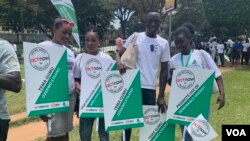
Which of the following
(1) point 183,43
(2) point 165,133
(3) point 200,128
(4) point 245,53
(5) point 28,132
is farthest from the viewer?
(4) point 245,53

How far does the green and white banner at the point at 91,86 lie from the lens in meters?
4.30

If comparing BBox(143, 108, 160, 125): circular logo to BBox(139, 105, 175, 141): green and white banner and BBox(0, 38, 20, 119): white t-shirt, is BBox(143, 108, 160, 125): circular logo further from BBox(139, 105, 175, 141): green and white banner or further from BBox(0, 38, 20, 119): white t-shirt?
BBox(0, 38, 20, 119): white t-shirt

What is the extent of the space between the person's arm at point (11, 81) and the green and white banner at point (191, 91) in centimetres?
193

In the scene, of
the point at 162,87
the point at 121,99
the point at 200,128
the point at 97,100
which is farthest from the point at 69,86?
the point at 200,128

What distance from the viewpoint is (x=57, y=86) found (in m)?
4.09

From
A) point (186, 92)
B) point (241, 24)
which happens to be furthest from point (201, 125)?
point (241, 24)

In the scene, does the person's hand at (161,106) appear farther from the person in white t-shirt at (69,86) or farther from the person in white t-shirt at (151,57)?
the person in white t-shirt at (69,86)

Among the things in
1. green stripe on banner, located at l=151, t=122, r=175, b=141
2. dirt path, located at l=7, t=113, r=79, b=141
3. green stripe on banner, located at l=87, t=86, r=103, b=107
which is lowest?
dirt path, located at l=7, t=113, r=79, b=141

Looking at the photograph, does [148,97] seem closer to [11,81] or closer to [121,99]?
[121,99]

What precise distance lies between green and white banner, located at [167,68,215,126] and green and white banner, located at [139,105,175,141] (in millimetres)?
279

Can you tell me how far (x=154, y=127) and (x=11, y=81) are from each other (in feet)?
6.93

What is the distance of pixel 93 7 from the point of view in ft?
154

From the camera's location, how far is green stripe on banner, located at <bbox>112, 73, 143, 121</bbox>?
432cm

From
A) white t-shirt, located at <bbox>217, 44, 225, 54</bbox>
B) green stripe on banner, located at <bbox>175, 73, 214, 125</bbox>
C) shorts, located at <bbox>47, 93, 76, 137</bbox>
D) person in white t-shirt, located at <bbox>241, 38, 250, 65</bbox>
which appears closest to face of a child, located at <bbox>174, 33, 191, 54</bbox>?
green stripe on banner, located at <bbox>175, 73, 214, 125</bbox>
